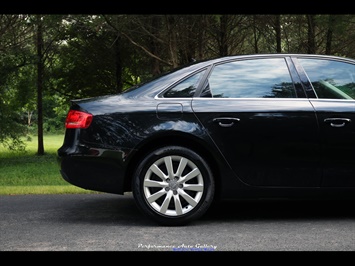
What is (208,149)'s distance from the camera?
479 cm

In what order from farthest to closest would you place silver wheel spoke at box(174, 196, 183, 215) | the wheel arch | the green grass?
the green grass → the wheel arch → silver wheel spoke at box(174, 196, 183, 215)

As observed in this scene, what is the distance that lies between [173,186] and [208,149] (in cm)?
47

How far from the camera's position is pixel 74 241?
13.9 ft

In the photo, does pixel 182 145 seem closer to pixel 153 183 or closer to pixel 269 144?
pixel 153 183

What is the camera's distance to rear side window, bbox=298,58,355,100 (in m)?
4.99

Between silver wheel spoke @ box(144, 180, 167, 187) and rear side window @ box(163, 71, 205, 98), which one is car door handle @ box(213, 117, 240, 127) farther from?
silver wheel spoke @ box(144, 180, 167, 187)

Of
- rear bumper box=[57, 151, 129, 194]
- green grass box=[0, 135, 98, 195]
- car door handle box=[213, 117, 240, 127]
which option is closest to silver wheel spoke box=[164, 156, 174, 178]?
rear bumper box=[57, 151, 129, 194]

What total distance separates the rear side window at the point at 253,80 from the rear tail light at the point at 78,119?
120 cm

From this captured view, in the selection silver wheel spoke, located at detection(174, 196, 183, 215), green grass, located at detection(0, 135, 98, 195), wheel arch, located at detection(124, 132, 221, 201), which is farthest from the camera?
green grass, located at detection(0, 135, 98, 195)

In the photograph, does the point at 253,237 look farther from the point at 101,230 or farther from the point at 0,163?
the point at 0,163

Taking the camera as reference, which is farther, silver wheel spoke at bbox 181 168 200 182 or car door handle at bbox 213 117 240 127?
car door handle at bbox 213 117 240 127

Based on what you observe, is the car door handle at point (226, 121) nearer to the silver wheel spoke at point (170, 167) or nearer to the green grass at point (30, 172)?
the silver wheel spoke at point (170, 167)

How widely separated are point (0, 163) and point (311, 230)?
21.8 metres
